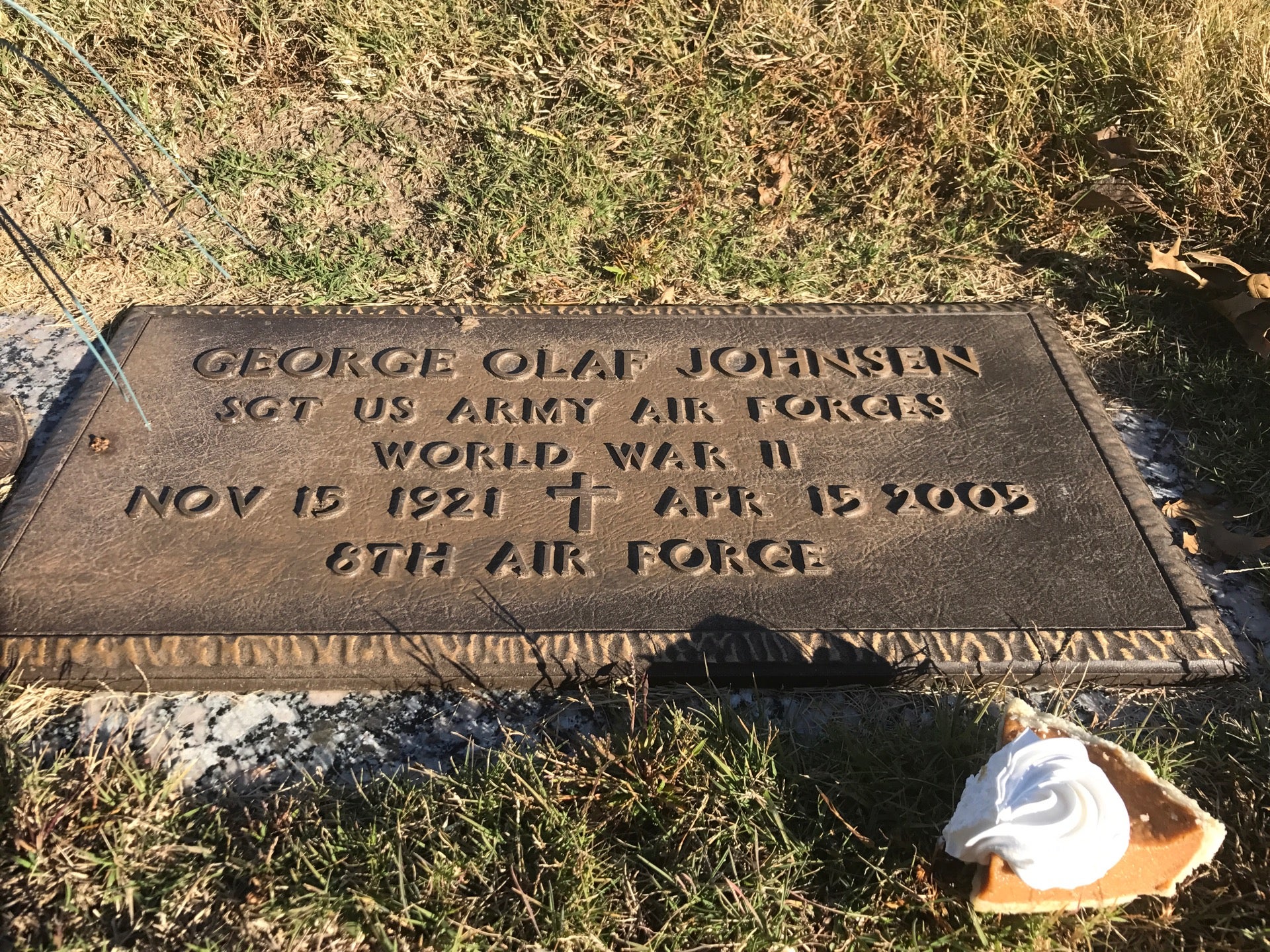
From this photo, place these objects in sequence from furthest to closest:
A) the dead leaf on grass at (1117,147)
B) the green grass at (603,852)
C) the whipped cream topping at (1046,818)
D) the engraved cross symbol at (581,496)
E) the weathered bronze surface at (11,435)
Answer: the dead leaf on grass at (1117,147) < the weathered bronze surface at (11,435) < the engraved cross symbol at (581,496) < the green grass at (603,852) < the whipped cream topping at (1046,818)

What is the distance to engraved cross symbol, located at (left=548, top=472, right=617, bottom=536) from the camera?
87.6 inches

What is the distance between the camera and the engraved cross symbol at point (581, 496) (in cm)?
222

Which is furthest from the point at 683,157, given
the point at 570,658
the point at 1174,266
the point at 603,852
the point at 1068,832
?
the point at 1068,832

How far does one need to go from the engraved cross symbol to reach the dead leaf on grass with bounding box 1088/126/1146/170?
A: 2200 mm

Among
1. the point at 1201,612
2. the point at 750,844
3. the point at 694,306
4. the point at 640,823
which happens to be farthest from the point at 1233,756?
the point at 694,306

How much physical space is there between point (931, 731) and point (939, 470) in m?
0.75

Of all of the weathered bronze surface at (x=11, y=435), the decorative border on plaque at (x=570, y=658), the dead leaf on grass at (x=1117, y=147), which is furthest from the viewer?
the dead leaf on grass at (x=1117, y=147)

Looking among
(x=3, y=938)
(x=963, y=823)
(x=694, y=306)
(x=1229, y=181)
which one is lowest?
(x=3, y=938)

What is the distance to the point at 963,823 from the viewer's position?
1.56 meters

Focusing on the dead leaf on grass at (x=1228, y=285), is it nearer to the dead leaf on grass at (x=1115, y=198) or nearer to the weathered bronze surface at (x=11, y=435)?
the dead leaf on grass at (x=1115, y=198)

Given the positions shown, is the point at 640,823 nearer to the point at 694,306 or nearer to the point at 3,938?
the point at 3,938

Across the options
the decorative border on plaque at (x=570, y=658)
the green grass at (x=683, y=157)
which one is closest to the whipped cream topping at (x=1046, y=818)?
the decorative border on plaque at (x=570, y=658)

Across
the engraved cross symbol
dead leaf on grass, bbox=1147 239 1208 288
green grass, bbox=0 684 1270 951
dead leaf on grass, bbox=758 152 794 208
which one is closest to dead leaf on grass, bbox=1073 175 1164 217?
dead leaf on grass, bbox=1147 239 1208 288

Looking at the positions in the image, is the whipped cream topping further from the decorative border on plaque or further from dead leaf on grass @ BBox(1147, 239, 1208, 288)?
dead leaf on grass @ BBox(1147, 239, 1208, 288)
